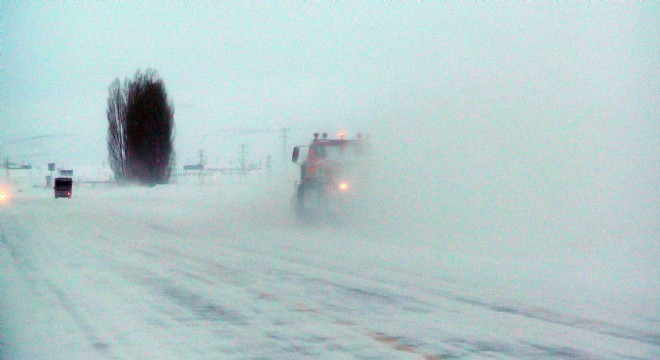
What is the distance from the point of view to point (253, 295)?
9633mm

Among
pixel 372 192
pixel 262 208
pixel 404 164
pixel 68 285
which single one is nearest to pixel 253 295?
pixel 68 285

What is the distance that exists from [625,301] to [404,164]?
1288cm

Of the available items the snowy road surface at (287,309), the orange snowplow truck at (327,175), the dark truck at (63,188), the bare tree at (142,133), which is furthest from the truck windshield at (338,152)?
the bare tree at (142,133)

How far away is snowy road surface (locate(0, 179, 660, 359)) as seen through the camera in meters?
6.82

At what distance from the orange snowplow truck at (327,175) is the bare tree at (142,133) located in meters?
44.3

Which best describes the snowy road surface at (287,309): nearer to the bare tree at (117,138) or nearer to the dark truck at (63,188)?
the dark truck at (63,188)

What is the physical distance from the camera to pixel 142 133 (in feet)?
210

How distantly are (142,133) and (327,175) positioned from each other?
152 ft

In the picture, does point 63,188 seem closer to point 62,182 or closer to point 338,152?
point 62,182

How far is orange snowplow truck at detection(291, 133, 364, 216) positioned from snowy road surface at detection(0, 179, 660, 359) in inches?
195

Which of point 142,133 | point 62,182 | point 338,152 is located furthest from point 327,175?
point 142,133

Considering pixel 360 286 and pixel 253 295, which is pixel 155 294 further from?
pixel 360 286

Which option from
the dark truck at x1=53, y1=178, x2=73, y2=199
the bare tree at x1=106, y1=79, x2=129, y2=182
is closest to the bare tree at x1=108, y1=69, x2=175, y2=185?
the bare tree at x1=106, y1=79, x2=129, y2=182

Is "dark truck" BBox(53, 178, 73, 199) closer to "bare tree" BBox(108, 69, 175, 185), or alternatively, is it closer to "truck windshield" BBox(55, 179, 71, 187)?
"truck windshield" BBox(55, 179, 71, 187)
